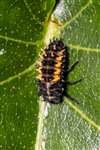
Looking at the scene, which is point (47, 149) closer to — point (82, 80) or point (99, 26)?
point (82, 80)

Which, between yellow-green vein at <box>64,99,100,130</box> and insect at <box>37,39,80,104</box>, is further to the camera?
yellow-green vein at <box>64,99,100,130</box>

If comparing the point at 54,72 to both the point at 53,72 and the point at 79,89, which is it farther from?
the point at 79,89

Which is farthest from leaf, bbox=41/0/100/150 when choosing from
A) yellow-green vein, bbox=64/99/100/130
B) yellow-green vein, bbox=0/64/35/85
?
yellow-green vein, bbox=0/64/35/85

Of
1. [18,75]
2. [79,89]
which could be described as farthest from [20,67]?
[79,89]

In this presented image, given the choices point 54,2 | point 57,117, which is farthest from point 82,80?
point 54,2

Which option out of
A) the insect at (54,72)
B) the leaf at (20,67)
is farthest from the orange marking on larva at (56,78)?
the leaf at (20,67)

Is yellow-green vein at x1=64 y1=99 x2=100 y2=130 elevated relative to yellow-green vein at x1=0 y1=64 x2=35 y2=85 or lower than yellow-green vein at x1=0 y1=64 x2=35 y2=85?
lower

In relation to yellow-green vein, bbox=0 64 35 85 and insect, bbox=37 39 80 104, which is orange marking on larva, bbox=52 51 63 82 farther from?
yellow-green vein, bbox=0 64 35 85
